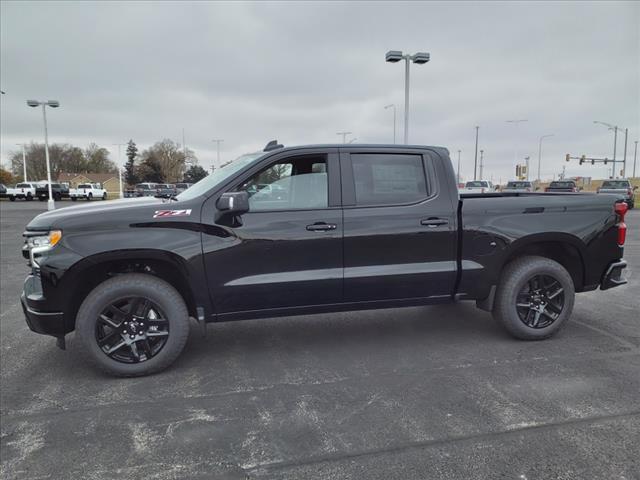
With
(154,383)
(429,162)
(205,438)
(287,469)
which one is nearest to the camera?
(287,469)

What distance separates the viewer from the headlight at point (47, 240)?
3598mm

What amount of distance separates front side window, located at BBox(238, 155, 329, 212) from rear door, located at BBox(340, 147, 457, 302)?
0.70 ft

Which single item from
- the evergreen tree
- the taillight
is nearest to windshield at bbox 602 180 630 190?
the taillight

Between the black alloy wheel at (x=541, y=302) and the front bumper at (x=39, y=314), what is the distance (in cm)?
411

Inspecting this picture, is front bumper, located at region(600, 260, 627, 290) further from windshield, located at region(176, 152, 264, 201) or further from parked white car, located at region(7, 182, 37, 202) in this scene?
parked white car, located at region(7, 182, 37, 202)

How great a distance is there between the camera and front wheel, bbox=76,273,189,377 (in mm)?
3688

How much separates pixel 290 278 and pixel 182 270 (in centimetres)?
89

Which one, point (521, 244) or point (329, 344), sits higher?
point (521, 244)

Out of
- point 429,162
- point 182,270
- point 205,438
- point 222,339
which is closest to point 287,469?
point 205,438

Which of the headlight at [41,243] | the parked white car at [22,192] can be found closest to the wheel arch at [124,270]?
the headlight at [41,243]

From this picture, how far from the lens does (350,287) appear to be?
412 centimetres

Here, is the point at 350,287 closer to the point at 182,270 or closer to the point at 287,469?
the point at 182,270

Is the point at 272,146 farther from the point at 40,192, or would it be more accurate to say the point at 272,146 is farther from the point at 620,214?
the point at 40,192

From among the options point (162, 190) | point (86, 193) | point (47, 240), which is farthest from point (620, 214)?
point (86, 193)
